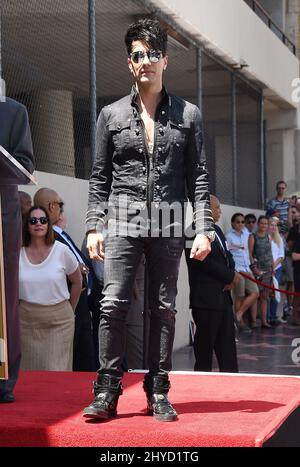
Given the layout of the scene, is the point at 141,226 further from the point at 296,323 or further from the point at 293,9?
the point at 293,9

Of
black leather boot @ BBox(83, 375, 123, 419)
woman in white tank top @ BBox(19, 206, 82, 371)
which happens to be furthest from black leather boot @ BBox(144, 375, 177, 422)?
woman in white tank top @ BBox(19, 206, 82, 371)

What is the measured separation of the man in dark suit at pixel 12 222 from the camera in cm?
486

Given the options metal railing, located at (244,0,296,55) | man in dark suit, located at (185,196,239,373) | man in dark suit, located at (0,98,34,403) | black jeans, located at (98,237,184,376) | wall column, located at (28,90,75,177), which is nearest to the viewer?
black jeans, located at (98,237,184,376)

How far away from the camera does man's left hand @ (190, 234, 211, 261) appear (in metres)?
4.60

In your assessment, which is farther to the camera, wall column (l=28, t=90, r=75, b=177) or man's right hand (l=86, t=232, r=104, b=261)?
wall column (l=28, t=90, r=75, b=177)

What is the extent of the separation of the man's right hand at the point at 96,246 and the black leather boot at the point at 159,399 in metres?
0.65

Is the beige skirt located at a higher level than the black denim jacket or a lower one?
lower

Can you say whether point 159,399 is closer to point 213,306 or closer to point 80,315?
point 213,306

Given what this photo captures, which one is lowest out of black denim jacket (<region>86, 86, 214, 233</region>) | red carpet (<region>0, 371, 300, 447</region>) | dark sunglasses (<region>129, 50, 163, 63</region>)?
red carpet (<region>0, 371, 300, 447</region>)

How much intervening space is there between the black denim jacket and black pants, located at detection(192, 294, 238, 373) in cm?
276

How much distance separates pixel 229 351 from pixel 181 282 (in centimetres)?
535

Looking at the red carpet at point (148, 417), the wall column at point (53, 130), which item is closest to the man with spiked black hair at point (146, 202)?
the red carpet at point (148, 417)

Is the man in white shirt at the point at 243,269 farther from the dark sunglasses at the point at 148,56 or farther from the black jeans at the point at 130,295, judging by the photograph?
the dark sunglasses at the point at 148,56

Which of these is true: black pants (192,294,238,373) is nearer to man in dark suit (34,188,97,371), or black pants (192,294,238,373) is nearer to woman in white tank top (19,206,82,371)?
man in dark suit (34,188,97,371)
